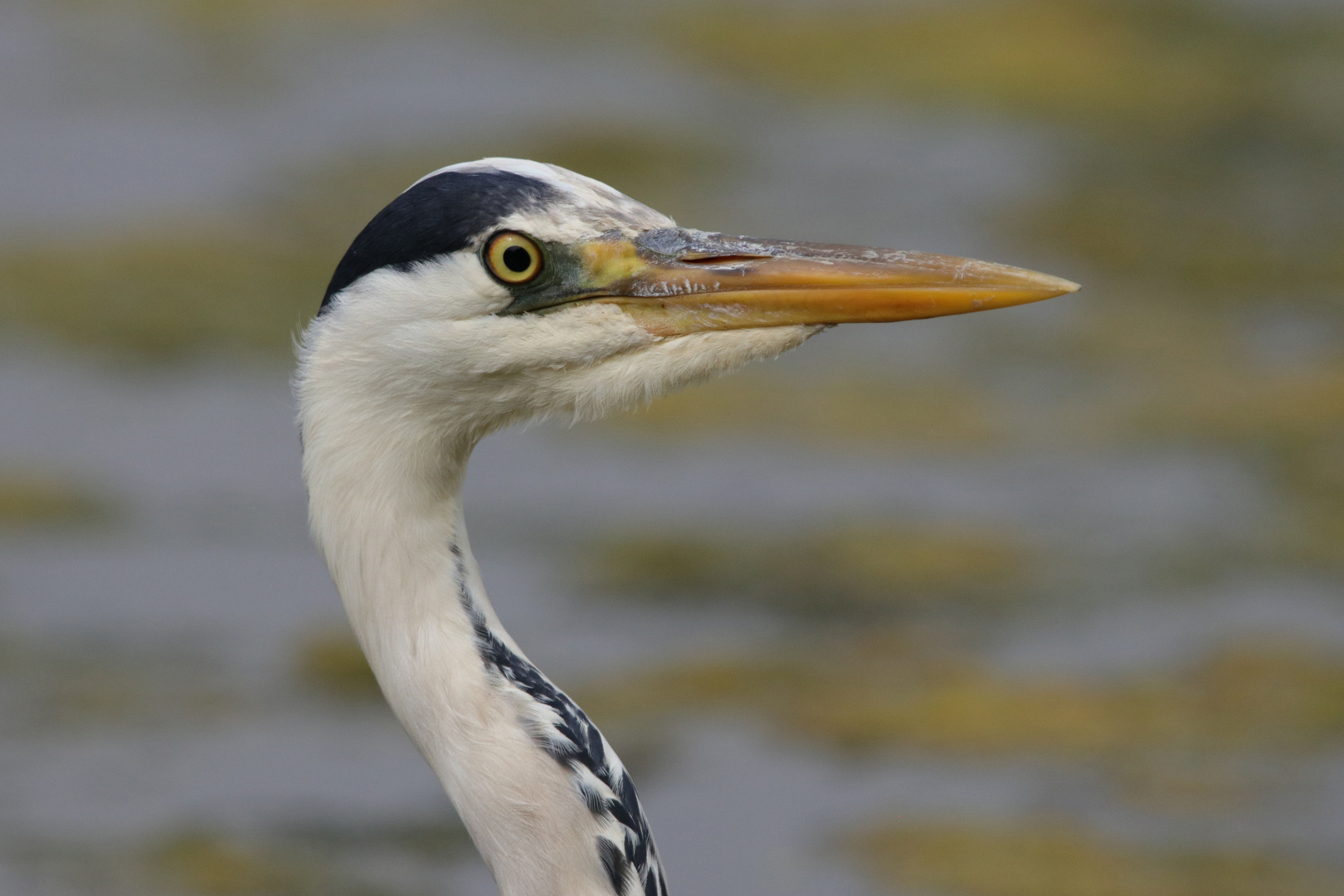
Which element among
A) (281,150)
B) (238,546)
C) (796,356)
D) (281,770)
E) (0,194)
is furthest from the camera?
(281,150)

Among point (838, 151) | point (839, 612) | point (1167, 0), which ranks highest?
point (1167, 0)

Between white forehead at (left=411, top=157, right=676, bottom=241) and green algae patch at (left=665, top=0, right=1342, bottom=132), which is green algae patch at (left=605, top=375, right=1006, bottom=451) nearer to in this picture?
green algae patch at (left=665, top=0, right=1342, bottom=132)

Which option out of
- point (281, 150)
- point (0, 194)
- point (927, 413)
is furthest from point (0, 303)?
point (927, 413)

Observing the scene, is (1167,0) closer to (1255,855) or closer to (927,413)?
(927,413)

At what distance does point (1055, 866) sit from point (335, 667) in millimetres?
2976

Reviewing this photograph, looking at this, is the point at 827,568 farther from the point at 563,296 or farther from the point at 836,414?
the point at 563,296

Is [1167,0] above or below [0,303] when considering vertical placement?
above

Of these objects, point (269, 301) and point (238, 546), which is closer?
point (238, 546)

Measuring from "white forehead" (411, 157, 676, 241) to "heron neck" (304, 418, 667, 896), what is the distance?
16.1 inches

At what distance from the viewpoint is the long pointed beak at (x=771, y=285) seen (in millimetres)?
2934

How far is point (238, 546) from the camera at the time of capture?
7828mm

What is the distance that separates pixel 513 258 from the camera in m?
2.88

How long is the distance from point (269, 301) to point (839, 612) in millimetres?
4286

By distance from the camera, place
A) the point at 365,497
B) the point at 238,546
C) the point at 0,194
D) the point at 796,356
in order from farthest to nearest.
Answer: the point at 0,194, the point at 796,356, the point at 238,546, the point at 365,497
